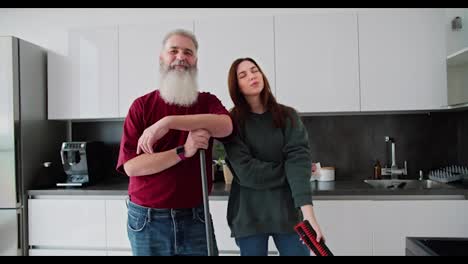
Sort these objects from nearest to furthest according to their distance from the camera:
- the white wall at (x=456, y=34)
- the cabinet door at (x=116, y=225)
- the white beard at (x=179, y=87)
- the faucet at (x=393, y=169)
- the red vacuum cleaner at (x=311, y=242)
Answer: the red vacuum cleaner at (x=311, y=242)
the white beard at (x=179, y=87)
the white wall at (x=456, y=34)
the cabinet door at (x=116, y=225)
the faucet at (x=393, y=169)

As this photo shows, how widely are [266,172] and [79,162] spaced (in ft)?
5.03

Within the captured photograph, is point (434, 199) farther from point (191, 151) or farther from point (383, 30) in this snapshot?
point (191, 151)

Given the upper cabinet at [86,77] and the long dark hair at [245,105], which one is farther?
the upper cabinet at [86,77]

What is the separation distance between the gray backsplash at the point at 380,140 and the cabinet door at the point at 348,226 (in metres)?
0.52

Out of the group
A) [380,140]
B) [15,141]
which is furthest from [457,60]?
[15,141]

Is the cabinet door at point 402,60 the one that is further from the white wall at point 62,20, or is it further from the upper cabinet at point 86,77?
the upper cabinet at point 86,77

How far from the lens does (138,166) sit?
105 cm

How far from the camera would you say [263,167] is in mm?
1147

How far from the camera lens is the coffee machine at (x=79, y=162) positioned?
2195 mm

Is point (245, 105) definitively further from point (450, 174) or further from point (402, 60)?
point (450, 174)

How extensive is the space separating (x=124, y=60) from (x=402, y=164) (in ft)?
6.37

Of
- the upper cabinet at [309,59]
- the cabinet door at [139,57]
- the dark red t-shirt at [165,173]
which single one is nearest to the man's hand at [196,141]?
the dark red t-shirt at [165,173]

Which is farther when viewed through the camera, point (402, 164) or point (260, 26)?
point (402, 164)

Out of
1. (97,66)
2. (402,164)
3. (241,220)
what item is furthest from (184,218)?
(402,164)
